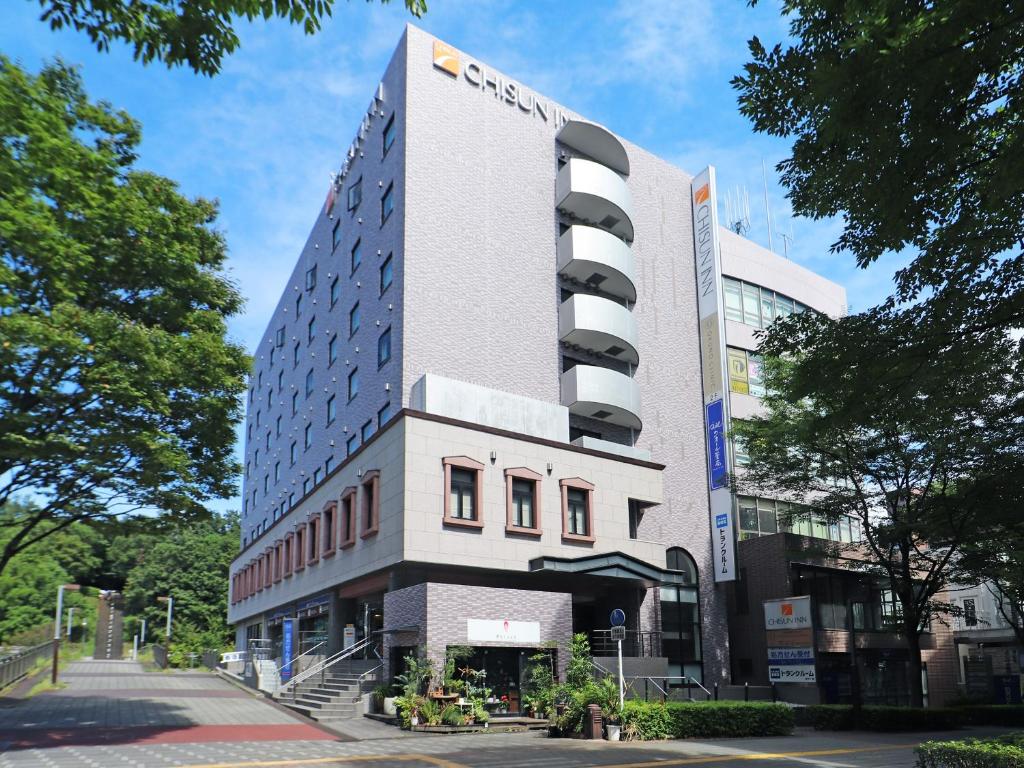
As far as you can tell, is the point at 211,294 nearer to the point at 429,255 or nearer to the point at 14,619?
the point at 429,255

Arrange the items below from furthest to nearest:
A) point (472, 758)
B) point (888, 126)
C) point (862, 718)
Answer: point (862, 718)
point (472, 758)
point (888, 126)

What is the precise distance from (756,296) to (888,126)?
106 ft

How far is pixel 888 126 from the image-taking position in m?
11.4

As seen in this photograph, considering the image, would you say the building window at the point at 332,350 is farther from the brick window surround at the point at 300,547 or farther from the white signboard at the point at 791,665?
the white signboard at the point at 791,665

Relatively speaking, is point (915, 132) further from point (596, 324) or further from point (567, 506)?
point (596, 324)

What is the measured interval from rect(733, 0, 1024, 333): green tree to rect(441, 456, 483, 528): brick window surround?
1532cm

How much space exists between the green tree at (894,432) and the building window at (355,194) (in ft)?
66.7

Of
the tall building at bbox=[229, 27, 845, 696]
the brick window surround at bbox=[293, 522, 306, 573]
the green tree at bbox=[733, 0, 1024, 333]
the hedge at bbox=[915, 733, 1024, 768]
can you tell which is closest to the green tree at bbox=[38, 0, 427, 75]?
the green tree at bbox=[733, 0, 1024, 333]

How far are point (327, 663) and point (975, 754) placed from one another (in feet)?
71.0

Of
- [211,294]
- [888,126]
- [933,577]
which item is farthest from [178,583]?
[888,126]

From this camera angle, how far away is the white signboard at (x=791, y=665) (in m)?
30.0

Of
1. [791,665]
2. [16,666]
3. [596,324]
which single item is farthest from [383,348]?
[16,666]

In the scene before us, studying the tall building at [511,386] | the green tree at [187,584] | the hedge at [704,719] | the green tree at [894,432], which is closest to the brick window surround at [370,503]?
the tall building at [511,386]

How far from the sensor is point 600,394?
112ft
